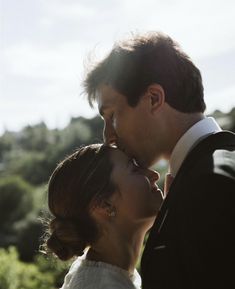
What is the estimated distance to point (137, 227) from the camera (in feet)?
10.8

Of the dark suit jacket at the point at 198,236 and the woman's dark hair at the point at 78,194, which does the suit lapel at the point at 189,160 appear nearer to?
the dark suit jacket at the point at 198,236

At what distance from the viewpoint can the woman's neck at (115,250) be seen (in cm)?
322

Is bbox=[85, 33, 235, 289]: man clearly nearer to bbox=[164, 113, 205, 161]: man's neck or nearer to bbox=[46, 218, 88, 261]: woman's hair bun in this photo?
bbox=[164, 113, 205, 161]: man's neck

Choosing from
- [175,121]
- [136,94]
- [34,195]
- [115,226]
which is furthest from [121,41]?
[34,195]

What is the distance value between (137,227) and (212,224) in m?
1.15

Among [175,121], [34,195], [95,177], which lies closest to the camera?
[175,121]

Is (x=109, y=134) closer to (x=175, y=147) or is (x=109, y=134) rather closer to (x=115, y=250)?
(x=175, y=147)

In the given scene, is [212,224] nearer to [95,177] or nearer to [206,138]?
[206,138]

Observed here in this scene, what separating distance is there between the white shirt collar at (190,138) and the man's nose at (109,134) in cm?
45

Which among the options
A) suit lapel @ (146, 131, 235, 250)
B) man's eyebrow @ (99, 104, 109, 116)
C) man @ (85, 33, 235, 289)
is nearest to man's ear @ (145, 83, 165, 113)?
man @ (85, 33, 235, 289)

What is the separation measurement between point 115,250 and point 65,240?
10.6 inches

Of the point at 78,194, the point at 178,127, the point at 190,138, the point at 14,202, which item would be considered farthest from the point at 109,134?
the point at 14,202

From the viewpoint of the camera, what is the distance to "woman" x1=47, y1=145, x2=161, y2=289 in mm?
3174

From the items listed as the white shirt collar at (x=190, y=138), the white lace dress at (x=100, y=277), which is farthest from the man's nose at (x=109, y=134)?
the white lace dress at (x=100, y=277)
